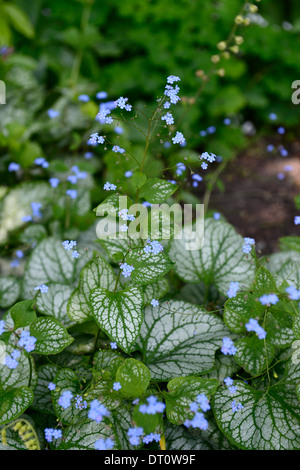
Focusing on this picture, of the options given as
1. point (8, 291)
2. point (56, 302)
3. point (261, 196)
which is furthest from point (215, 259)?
point (261, 196)

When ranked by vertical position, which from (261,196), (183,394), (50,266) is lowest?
(183,394)

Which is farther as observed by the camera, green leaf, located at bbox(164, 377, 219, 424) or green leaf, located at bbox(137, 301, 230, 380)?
green leaf, located at bbox(137, 301, 230, 380)

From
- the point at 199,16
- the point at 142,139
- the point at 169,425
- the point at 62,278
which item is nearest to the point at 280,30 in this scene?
the point at 199,16

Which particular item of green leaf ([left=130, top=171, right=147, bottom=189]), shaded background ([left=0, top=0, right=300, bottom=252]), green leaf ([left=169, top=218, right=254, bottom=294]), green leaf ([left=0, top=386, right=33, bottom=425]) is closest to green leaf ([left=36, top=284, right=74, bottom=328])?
green leaf ([left=0, top=386, right=33, bottom=425])

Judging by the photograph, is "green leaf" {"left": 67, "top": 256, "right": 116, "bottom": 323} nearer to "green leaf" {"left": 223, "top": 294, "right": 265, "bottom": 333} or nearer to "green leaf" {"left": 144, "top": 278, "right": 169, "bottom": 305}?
"green leaf" {"left": 144, "top": 278, "right": 169, "bottom": 305}

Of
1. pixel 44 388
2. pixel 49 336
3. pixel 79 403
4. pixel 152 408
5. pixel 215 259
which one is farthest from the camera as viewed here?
pixel 215 259

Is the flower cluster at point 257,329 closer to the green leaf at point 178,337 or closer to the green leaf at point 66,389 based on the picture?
the green leaf at point 178,337

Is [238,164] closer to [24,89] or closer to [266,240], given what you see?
[266,240]

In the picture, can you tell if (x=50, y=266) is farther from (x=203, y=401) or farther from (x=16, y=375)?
(x=203, y=401)
